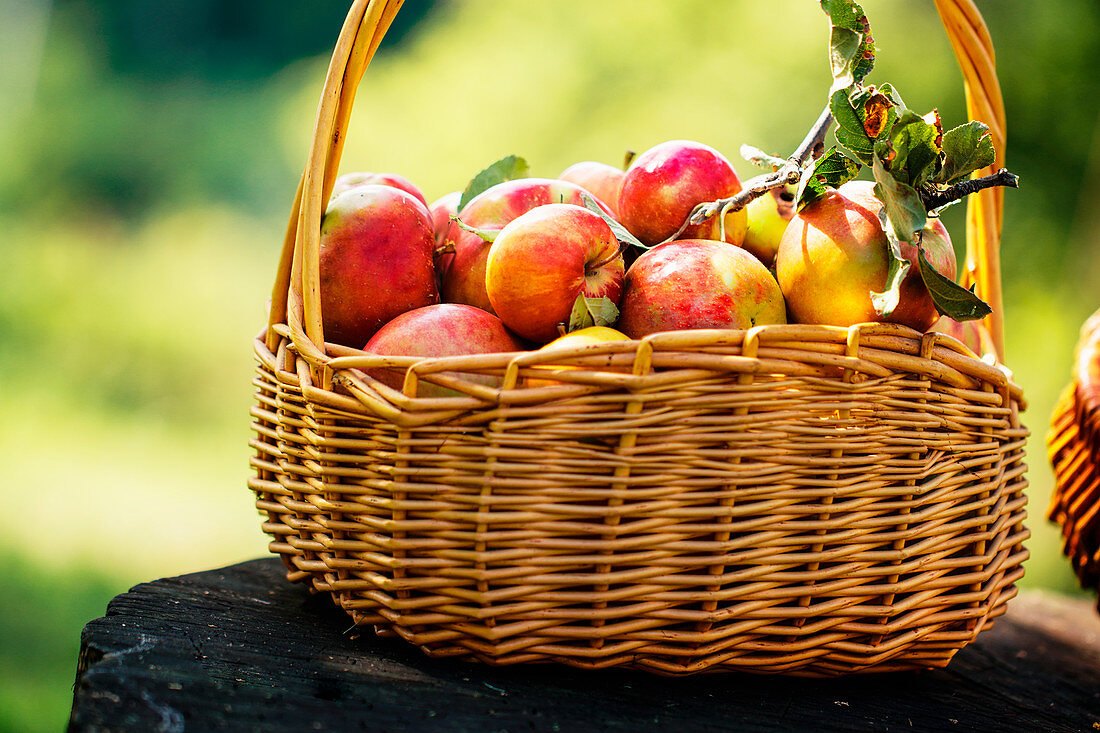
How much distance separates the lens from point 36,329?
12.0 ft

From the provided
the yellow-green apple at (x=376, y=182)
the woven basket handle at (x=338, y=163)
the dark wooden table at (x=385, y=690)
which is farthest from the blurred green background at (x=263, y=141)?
the woven basket handle at (x=338, y=163)

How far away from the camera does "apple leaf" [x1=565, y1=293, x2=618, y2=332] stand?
0.85 m

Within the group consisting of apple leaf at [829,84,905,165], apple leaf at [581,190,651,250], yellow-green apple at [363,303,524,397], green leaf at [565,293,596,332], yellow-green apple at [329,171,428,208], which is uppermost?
apple leaf at [829,84,905,165]

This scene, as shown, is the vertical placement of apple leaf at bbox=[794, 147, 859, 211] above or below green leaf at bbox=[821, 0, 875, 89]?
below

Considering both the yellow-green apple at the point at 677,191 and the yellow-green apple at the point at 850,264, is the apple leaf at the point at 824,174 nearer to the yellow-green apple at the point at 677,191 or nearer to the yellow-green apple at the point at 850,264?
the yellow-green apple at the point at 850,264

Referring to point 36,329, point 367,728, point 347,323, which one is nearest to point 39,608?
point 36,329

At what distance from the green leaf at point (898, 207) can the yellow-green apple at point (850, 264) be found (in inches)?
0.8

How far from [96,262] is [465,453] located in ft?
13.6

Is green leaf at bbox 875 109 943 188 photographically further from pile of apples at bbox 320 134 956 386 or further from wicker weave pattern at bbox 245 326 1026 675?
wicker weave pattern at bbox 245 326 1026 675

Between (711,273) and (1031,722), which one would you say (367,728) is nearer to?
(711,273)

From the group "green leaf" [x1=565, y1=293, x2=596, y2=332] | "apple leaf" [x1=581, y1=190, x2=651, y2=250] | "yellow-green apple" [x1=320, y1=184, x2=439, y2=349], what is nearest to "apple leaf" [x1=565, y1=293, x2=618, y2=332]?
"green leaf" [x1=565, y1=293, x2=596, y2=332]

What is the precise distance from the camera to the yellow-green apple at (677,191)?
1.00 metres

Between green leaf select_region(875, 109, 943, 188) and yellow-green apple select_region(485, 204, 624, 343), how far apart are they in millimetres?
308

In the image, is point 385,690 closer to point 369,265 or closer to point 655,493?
point 655,493
